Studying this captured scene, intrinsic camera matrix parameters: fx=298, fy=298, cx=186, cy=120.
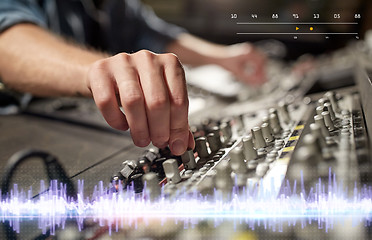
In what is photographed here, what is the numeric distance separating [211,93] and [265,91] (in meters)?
0.23

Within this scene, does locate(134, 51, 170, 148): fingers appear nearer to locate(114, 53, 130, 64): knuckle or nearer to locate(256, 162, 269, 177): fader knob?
locate(114, 53, 130, 64): knuckle

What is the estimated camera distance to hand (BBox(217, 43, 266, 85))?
1.45 meters

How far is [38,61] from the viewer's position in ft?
2.19

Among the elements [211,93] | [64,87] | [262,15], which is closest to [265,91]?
[211,93]

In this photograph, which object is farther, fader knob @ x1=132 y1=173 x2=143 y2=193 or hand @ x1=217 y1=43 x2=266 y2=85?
hand @ x1=217 y1=43 x2=266 y2=85

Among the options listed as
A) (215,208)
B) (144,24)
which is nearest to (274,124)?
(215,208)

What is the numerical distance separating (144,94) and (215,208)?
6.6 inches

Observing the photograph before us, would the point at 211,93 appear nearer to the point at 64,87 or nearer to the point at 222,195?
the point at 64,87

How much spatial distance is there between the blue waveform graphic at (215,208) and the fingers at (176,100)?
7 cm

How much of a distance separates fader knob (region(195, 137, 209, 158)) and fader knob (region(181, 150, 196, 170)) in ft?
0.11

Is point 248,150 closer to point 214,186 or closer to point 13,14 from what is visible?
point 214,186

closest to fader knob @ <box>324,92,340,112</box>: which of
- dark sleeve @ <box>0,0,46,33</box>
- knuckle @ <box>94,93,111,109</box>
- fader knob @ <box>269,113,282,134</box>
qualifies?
fader knob @ <box>269,113,282,134</box>

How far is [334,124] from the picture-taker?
52cm

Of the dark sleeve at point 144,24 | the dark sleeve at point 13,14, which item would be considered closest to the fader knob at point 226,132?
the dark sleeve at point 13,14
